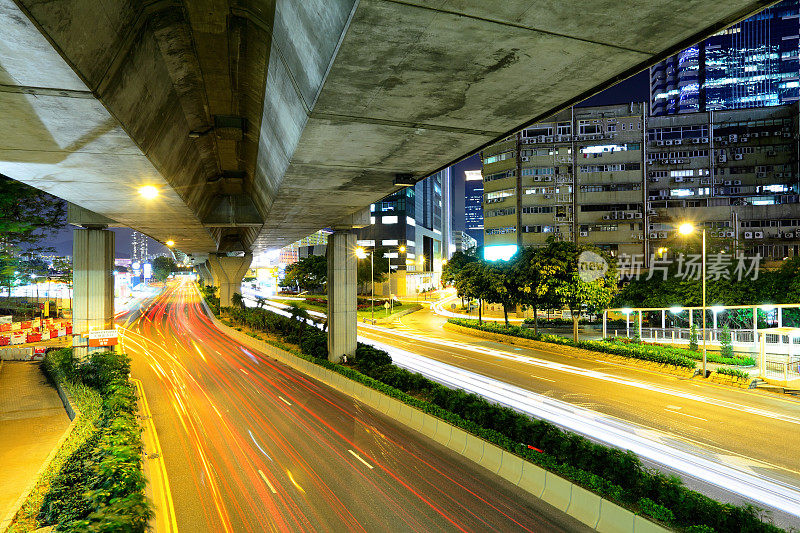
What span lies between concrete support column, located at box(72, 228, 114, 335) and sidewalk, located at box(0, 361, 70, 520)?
13.5 ft

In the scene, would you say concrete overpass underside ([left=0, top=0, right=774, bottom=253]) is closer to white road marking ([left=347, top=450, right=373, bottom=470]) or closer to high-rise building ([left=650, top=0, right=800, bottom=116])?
white road marking ([left=347, top=450, right=373, bottom=470])

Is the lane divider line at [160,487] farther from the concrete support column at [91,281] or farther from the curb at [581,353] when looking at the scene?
the curb at [581,353]

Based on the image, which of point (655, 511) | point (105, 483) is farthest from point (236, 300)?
point (655, 511)

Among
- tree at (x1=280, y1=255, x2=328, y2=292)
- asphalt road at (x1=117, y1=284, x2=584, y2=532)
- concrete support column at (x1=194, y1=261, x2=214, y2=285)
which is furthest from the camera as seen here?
concrete support column at (x1=194, y1=261, x2=214, y2=285)

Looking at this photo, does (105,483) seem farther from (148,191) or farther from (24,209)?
(24,209)

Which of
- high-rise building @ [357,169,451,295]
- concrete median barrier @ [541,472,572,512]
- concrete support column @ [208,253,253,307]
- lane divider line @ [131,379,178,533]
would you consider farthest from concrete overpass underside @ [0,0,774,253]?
high-rise building @ [357,169,451,295]

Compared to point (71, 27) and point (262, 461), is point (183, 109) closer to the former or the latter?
point (71, 27)

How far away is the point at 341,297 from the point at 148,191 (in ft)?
48.3

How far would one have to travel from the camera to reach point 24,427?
16.7 m

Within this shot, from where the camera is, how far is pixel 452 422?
593 inches

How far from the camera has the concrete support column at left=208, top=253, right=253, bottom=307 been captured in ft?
183

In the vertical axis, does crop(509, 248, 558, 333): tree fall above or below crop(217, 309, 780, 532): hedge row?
above

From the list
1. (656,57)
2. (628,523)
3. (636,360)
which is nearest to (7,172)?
(656,57)

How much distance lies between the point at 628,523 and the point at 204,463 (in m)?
12.1
